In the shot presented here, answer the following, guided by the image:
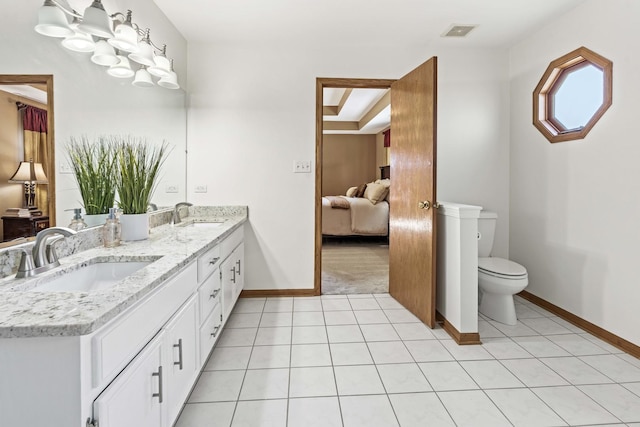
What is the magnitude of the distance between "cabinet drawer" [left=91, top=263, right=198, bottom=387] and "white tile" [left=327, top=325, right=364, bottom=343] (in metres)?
1.25

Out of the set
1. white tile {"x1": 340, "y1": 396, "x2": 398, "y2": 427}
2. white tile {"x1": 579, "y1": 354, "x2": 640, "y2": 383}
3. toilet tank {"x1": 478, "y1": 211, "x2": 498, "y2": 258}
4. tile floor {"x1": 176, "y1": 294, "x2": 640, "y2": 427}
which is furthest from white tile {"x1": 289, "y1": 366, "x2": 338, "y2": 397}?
toilet tank {"x1": 478, "y1": 211, "x2": 498, "y2": 258}

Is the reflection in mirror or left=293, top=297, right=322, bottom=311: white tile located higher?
the reflection in mirror

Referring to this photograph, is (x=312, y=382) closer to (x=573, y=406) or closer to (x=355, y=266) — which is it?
(x=573, y=406)

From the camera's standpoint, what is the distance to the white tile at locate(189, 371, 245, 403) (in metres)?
1.69

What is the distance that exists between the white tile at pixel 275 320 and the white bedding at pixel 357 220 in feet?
9.83

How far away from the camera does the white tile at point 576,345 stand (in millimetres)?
2150

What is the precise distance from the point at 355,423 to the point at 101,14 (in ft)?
7.16

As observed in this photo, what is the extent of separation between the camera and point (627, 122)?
7.03 ft

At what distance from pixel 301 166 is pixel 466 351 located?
202cm

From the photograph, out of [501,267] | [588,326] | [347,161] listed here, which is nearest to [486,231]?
[501,267]

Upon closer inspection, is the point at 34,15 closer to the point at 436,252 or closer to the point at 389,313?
the point at 436,252

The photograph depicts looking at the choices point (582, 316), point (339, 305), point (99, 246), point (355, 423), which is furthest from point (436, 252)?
point (99, 246)

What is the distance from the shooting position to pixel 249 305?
3.01 meters

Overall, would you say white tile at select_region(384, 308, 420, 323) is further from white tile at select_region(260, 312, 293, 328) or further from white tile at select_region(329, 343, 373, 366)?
white tile at select_region(260, 312, 293, 328)
